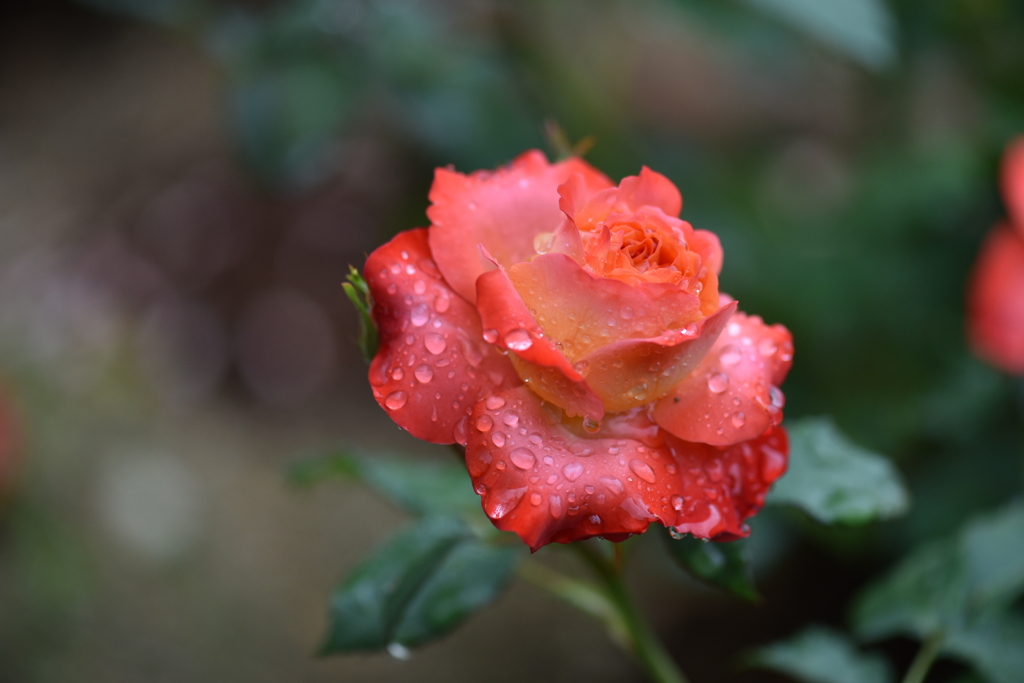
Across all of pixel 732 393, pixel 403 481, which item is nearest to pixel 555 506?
pixel 732 393

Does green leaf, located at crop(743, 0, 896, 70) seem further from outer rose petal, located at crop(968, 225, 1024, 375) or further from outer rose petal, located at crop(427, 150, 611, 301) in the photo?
outer rose petal, located at crop(427, 150, 611, 301)

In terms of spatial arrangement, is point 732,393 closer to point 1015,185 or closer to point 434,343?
point 434,343

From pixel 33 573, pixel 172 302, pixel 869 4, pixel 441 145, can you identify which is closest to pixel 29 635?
pixel 33 573

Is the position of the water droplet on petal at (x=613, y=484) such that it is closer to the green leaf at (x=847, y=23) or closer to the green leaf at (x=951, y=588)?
the green leaf at (x=951, y=588)

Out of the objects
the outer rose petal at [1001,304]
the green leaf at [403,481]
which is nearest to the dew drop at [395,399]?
the green leaf at [403,481]

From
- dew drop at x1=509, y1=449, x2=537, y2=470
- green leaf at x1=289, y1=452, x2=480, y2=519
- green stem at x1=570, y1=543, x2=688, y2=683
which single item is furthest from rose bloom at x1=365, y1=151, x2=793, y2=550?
green leaf at x1=289, y1=452, x2=480, y2=519

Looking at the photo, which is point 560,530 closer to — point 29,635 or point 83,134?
point 29,635

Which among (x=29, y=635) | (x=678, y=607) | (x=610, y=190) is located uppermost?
(x=610, y=190)
